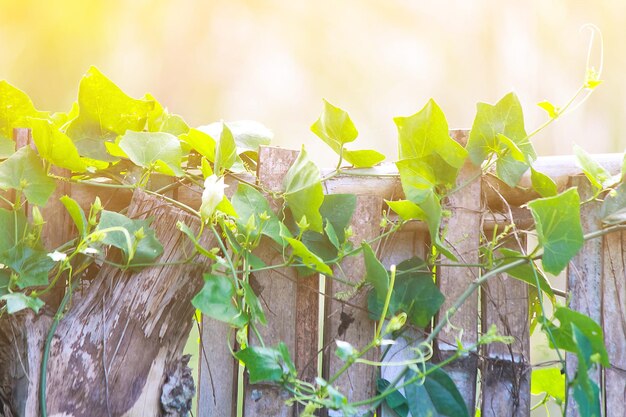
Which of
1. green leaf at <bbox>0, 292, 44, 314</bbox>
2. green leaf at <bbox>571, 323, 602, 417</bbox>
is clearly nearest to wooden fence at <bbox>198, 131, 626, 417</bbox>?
green leaf at <bbox>571, 323, 602, 417</bbox>

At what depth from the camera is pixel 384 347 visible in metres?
1.12

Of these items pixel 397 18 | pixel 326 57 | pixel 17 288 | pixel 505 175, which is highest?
pixel 397 18

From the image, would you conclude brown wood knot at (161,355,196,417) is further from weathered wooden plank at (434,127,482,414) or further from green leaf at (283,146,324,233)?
weathered wooden plank at (434,127,482,414)

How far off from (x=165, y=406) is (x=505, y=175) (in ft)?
2.07

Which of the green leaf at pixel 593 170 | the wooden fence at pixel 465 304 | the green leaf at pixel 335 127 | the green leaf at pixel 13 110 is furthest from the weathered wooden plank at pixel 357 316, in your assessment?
the green leaf at pixel 13 110

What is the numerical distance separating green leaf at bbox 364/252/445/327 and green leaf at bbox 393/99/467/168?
0.17m

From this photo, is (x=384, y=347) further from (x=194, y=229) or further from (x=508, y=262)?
(x=194, y=229)

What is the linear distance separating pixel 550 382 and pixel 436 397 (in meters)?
0.32

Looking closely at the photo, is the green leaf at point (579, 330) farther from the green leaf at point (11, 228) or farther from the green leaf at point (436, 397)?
the green leaf at point (11, 228)

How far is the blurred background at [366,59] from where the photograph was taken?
2287 mm

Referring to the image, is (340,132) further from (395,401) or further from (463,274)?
(395,401)

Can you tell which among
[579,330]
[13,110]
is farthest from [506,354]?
[13,110]

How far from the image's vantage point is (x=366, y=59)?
8.25 ft

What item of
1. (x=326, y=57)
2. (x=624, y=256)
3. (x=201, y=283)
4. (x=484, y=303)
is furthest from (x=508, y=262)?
(x=326, y=57)
